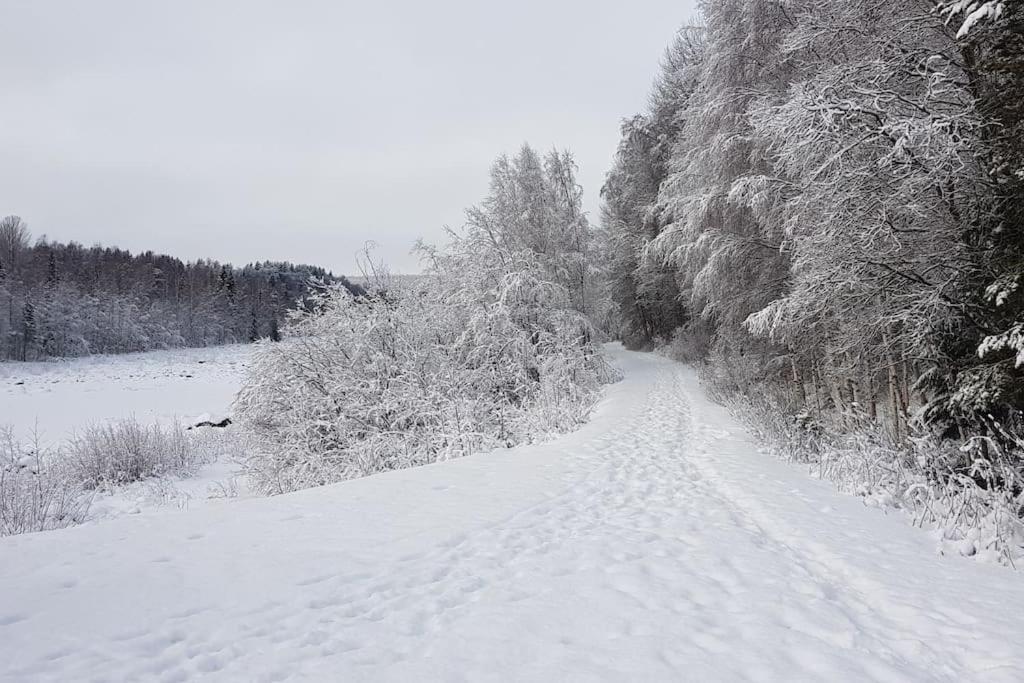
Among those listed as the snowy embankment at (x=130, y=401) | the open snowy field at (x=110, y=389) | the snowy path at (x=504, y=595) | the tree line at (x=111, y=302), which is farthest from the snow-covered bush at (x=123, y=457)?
the tree line at (x=111, y=302)

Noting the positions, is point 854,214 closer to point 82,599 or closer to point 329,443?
point 82,599

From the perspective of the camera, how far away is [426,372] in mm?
13227

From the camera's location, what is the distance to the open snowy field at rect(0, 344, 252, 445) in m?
20.6

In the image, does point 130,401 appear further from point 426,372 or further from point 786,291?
point 786,291

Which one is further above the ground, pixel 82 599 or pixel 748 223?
pixel 748 223

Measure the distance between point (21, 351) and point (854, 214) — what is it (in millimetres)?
53489

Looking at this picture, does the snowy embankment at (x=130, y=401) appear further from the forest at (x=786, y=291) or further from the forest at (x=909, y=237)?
the forest at (x=909, y=237)

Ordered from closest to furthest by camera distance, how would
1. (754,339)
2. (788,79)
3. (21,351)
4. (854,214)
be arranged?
(854,214)
(788,79)
(754,339)
(21,351)

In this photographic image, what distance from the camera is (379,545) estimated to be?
4.14 meters

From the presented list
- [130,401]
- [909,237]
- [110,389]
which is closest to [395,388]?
[909,237]

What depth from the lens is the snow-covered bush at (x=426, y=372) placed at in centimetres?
1099

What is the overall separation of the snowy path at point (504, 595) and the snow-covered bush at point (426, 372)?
5301mm

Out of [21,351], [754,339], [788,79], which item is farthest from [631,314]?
[21,351]

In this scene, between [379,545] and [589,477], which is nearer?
[379,545]
